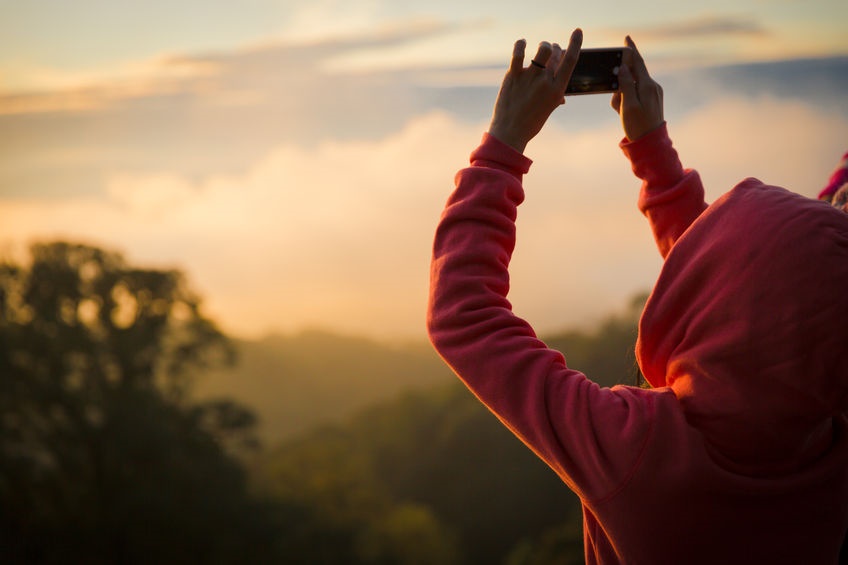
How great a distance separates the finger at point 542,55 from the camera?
1.00 m

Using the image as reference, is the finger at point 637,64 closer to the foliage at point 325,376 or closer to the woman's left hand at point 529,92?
the woman's left hand at point 529,92

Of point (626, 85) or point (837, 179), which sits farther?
point (837, 179)

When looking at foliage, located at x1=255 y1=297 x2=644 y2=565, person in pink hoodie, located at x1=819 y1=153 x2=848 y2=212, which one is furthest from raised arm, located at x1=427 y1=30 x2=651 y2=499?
foliage, located at x1=255 y1=297 x2=644 y2=565

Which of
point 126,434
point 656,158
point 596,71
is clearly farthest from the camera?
point 126,434

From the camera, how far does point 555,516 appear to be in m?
19.2

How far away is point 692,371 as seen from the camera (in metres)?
0.91

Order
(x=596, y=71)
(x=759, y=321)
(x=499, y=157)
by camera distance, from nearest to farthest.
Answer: (x=759, y=321) < (x=499, y=157) < (x=596, y=71)

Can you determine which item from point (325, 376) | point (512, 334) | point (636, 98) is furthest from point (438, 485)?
point (512, 334)

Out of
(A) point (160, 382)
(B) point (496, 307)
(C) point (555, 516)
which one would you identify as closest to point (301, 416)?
(C) point (555, 516)

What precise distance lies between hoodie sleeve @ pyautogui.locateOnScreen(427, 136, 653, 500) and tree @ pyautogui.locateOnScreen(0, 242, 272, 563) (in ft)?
39.2

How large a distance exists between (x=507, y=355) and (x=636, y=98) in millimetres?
567

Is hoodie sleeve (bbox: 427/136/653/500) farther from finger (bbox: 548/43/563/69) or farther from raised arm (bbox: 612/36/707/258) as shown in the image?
raised arm (bbox: 612/36/707/258)

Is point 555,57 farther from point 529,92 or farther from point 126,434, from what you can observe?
point 126,434

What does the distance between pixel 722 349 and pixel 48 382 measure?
1294cm
